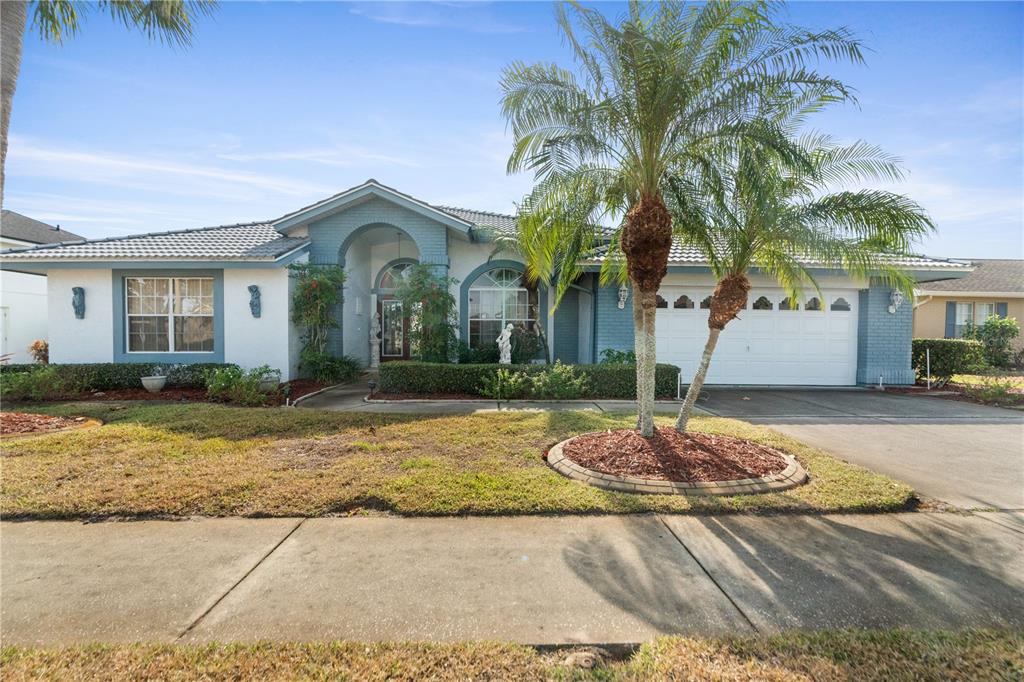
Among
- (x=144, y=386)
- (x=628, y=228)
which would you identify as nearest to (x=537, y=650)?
(x=628, y=228)

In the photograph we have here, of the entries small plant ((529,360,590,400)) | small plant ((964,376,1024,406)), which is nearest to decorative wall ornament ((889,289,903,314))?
small plant ((964,376,1024,406))

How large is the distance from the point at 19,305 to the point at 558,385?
19903 mm

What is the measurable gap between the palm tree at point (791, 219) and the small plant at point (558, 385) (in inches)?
155

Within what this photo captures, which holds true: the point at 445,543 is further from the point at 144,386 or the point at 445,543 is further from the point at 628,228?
the point at 144,386

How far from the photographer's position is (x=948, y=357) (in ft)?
43.2

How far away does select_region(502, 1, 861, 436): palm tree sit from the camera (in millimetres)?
5250

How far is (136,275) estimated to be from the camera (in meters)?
11.9

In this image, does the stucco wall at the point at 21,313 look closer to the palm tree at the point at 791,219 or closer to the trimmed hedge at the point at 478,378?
the trimmed hedge at the point at 478,378

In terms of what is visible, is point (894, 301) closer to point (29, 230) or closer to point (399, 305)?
point (399, 305)

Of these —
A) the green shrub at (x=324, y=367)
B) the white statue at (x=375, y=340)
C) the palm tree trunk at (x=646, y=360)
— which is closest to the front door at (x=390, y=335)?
the white statue at (x=375, y=340)

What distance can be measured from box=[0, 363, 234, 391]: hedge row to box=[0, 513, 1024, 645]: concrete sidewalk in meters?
8.15

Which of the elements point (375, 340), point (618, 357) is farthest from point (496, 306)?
point (375, 340)

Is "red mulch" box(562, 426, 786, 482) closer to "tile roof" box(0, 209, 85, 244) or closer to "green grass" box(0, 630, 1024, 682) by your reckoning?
"green grass" box(0, 630, 1024, 682)

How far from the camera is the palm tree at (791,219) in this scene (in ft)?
18.4
